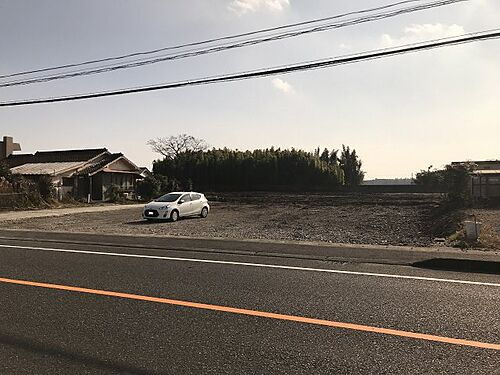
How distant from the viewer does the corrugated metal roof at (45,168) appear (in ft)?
125

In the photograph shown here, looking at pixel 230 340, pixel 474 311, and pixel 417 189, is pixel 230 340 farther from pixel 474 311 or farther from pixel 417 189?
pixel 417 189

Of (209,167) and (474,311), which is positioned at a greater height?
(209,167)

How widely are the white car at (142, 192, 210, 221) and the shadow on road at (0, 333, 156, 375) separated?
53.6 ft

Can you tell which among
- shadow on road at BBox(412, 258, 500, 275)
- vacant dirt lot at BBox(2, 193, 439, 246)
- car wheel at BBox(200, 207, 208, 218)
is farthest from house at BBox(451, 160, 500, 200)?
shadow on road at BBox(412, 258, 500, 275)

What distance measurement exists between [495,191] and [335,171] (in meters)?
36.7

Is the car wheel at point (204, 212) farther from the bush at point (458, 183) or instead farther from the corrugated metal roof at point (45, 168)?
the corrugated metal roof at point (45, 168)

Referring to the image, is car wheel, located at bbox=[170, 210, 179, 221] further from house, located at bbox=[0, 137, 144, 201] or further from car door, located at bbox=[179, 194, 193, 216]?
house, located at bbox=[0, 137, 144, 201]

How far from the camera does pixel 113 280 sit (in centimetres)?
636

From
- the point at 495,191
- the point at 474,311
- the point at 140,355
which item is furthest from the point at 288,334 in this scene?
the point at 495,191

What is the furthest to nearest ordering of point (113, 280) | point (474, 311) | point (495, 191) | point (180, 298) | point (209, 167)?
point (209, 167) → point (495, 191) → point (113, 280) → point (180, 298) → point (474, 311)

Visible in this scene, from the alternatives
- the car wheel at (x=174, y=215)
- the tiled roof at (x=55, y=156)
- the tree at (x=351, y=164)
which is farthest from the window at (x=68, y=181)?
the tree at (x=351, y=164)

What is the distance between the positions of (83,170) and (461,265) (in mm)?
37276

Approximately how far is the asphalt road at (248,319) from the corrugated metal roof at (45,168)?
110 feet

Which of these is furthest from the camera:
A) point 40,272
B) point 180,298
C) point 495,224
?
point 495,224
